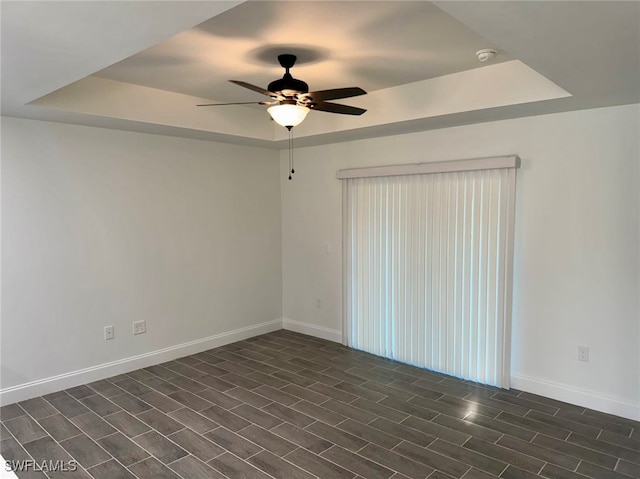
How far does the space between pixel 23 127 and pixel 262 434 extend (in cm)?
305

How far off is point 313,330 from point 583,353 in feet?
9.45

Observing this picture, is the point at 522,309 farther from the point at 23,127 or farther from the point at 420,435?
the point at 23,127

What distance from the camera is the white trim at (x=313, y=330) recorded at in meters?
5.03

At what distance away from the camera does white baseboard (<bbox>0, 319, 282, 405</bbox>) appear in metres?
3.50

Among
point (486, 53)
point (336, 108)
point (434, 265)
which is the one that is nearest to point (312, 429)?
point (434, 265)

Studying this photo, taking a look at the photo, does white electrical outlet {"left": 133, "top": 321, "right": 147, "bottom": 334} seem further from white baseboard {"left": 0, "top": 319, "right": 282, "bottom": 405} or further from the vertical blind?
the vertical blind

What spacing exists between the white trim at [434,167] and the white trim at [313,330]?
181 centimetres

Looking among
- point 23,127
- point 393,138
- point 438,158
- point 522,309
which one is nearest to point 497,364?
point 522,309

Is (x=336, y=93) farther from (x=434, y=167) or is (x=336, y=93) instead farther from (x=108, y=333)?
(x=108, y=333)

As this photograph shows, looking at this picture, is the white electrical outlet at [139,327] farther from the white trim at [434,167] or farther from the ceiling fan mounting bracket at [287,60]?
the ceiling fan mounting bracket at [287,60]

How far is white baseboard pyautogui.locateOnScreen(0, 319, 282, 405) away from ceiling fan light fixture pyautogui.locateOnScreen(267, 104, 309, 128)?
2.83m

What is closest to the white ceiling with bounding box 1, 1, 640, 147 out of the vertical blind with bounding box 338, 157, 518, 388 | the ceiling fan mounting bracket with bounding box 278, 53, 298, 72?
the ceiling fan mounting bracket with bounding box 278, 53, 298, 72

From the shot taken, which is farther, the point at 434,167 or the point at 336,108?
the point at 434,167

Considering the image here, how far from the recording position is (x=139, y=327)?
4207 millimetres
